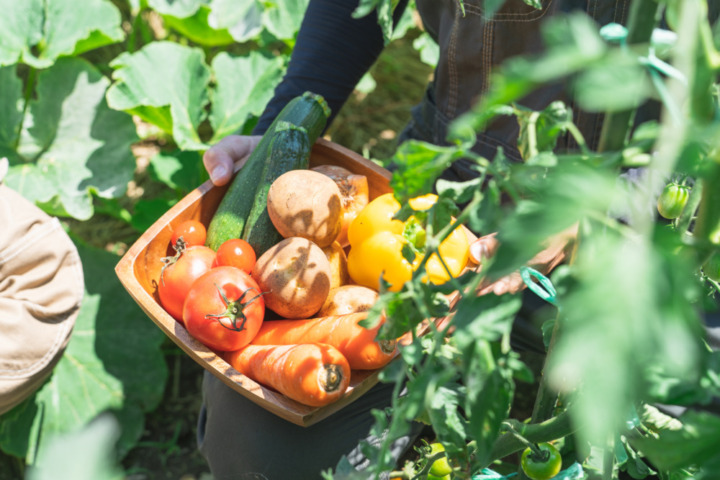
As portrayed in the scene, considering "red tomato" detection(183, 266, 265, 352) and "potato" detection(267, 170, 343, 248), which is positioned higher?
"potato" detection(267, 170, 343, 248)

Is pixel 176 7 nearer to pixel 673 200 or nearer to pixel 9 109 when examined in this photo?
pixel 9 109

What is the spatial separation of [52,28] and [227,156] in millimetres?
971

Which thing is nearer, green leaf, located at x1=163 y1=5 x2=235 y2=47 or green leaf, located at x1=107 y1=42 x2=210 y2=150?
green leaf, located at x1=107 y1=42 x2=210 y2=150

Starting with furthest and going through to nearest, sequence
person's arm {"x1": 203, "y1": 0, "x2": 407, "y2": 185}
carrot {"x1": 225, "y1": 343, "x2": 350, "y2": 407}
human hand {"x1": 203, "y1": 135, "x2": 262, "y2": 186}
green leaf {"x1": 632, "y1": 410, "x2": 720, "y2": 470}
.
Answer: person's arm {"x1": 203, "y1": 0, "x2": 407, "y2": 185} → human hand {"x1": 203, "y1": 135, "x2": 262, "y2": 186} → carrot {"x1": 225, "y1": 343, "x2": 350, "y2": 407} → green leaf {"x1": 632, "y1": 410, "x2": 720, "y2": 470}

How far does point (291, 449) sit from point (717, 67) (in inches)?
38.2

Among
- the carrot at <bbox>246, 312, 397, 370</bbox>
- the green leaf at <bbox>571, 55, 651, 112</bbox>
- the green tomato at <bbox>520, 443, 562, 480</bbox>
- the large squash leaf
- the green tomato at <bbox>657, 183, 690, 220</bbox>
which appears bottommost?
the large squash leaf

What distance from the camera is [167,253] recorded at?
3.77 feet

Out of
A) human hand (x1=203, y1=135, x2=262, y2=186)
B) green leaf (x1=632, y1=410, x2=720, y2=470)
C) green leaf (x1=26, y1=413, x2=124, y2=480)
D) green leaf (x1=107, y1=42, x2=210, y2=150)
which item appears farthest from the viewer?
green leaf (x1=107, y1=42, x2=210, y2=150)

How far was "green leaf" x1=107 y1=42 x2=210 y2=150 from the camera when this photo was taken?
69.5 inches

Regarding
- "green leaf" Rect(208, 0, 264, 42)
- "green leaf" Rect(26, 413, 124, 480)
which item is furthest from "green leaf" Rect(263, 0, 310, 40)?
"green leaf" Rect(26, 413, 124, 480)

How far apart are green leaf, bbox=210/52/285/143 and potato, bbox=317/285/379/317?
917 millimetres

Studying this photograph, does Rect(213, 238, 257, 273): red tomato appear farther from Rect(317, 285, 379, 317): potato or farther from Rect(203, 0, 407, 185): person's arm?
Rect(203, 0, 407, 185): person's arm

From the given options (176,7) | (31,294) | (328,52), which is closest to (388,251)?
(328,52)

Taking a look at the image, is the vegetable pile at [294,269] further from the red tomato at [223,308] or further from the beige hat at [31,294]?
the beige hat at [31,294]
